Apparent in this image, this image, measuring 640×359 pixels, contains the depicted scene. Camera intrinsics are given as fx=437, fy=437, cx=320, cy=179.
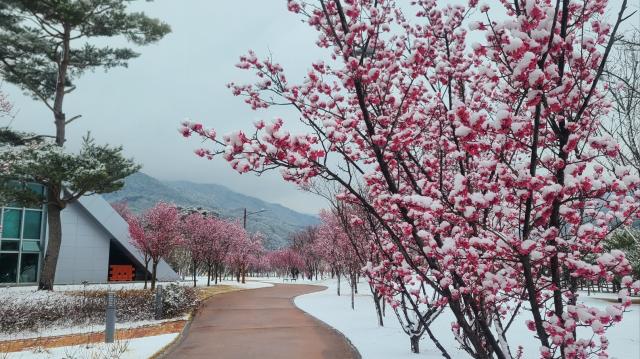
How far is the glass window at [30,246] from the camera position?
81.8ft

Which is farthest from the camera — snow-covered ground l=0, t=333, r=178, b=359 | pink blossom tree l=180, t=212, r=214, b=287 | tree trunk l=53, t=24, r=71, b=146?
pink blossom tree l=180, t=212, r=214, b=287

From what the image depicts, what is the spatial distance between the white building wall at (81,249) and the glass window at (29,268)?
1225mm

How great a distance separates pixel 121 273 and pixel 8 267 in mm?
7095

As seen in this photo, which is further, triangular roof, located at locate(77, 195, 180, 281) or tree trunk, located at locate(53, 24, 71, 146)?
triangular roof, located at locate(77, 195, 180, 281)

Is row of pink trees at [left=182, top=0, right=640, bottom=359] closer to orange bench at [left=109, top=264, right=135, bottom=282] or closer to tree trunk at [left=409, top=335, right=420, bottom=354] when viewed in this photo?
tree trunk at [left=409, top=335, right=420, bottom=354]

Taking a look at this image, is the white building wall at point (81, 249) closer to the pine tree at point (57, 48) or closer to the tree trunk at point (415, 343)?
the pine tree at point (57, 48)

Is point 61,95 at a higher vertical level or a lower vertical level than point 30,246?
higher

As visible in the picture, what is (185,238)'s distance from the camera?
119ft

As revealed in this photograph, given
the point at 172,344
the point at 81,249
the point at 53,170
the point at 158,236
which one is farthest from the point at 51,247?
the point at 172,344

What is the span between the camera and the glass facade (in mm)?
24188

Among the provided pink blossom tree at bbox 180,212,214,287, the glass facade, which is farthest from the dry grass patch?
the glass facade

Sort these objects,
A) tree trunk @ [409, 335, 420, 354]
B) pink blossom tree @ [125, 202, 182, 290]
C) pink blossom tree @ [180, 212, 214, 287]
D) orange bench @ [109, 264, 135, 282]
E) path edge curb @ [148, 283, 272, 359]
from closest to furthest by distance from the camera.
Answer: path edge curb @ [148, 283, 272, 359] → tree trunk @ [409, 335, 420, 354] → pink blossom tree @ [125, 202, 182, 290] → orange bench @ [109, 264, 135, 282] → pink blossom tree @ [180, 212, 214, 287]

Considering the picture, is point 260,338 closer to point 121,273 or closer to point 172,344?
point 172,344

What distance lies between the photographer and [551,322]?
3.17 meters
